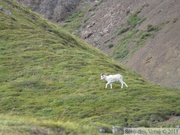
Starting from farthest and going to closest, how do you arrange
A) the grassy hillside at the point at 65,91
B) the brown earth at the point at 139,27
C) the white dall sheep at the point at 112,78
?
the brown earth at the point at 139,27 → the white dall sheep at the point at 112,78 → the grassy hillside at the point at 65,91

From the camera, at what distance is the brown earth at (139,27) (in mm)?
88688

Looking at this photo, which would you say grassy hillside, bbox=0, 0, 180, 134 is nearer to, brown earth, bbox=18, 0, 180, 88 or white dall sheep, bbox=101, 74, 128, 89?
white dall sheep, bbox=101, 74, 128, 89

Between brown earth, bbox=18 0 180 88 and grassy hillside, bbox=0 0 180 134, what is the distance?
2622 cm

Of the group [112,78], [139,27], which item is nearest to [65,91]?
[112,78]

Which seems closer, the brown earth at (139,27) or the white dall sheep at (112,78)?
the white dall sheep at (112,78)

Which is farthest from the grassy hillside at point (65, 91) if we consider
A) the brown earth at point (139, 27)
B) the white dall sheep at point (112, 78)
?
the brown earth at point (139, 27)

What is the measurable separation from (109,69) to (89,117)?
18926mm

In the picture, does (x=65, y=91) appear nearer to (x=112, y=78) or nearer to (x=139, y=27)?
(x=112, y=78)

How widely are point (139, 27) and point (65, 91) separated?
2814 inches

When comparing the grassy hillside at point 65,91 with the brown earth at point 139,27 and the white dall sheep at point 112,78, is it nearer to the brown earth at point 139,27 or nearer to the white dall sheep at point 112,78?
the white dall sheep at point 112,78

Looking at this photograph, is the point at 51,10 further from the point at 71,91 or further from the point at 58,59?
the point at 71,91

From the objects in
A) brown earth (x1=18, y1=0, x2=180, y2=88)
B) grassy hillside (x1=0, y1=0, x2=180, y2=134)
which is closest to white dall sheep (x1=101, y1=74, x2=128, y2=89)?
grassy hillside (x1=0, y1=0, x2=180, y2=134)

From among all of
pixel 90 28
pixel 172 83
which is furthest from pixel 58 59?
pixel 90 28

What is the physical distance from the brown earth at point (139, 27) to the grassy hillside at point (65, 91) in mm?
26217
